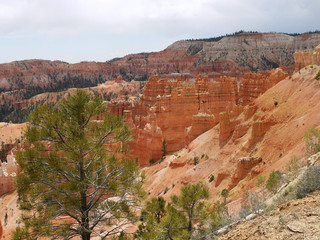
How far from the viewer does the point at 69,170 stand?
28.8 feet

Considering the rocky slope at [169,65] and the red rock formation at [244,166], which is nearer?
the red rock formation at [244,166]

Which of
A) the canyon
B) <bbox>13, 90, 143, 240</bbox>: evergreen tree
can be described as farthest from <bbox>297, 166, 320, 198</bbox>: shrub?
the canyon

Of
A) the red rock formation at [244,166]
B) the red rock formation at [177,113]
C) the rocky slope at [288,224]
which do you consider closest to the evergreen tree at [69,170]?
the rocky slope at [288,224]

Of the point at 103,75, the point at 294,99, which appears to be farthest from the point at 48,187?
the point at 103,75

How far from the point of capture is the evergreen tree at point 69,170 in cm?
820

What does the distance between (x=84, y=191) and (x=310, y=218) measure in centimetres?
553

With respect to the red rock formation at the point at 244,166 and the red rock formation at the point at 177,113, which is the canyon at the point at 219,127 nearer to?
the red rock formation at the point at 244,166

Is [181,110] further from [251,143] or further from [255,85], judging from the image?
[251,143]

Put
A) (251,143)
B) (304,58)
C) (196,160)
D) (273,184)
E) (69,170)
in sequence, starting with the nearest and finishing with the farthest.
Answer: (69,170) < (273,184) < (251,143) < (196,160) < (304,58)

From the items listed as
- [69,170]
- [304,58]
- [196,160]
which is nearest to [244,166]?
[196,160]

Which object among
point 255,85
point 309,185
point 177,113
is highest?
point 255,85

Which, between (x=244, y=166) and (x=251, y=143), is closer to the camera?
(x=244, y=166)

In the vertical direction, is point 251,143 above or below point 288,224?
below

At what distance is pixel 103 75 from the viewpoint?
16825 cm
